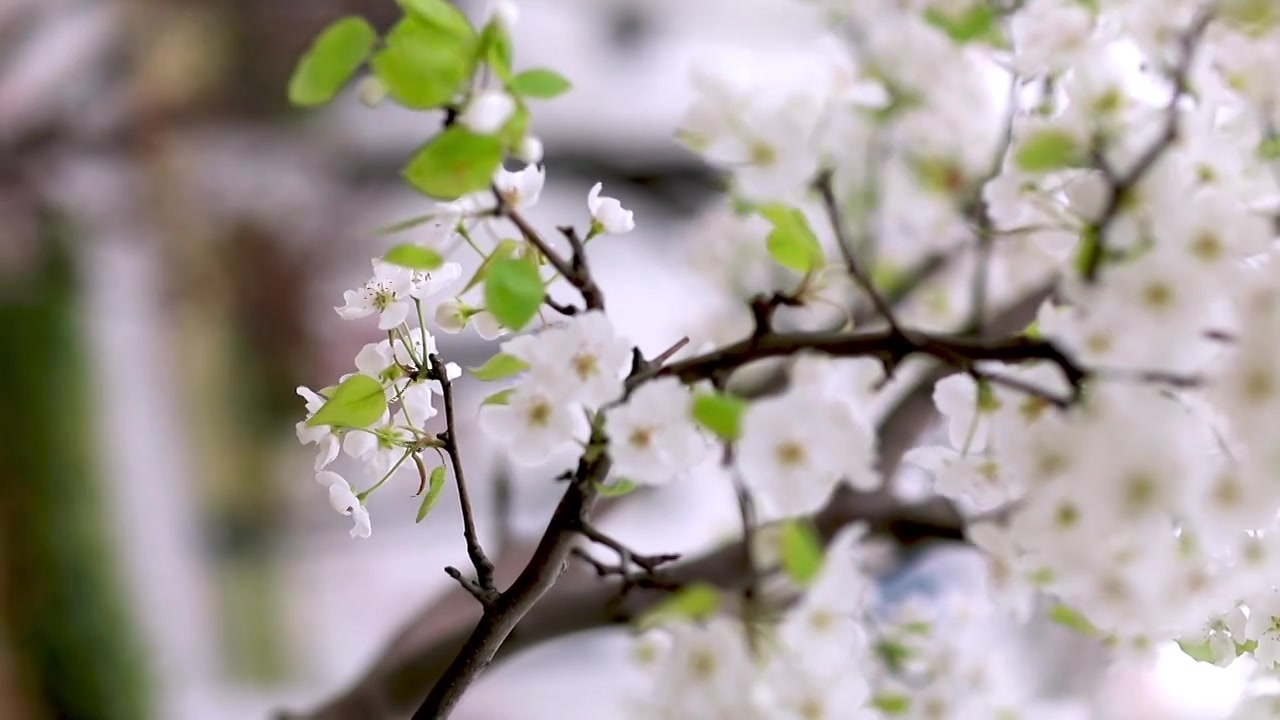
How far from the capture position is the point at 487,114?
25 centimetres

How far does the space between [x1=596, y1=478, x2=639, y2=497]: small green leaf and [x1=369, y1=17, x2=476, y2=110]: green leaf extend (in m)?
0.13

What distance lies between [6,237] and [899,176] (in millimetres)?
1029

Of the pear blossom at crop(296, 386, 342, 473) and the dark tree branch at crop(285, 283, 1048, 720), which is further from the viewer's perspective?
the dark tree branch at crop(285, 283, 1048, 720)

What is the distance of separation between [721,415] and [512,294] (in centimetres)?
7

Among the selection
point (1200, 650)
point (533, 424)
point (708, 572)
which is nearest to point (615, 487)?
point (533, 424)

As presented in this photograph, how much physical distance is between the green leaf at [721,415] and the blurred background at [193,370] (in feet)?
2.69

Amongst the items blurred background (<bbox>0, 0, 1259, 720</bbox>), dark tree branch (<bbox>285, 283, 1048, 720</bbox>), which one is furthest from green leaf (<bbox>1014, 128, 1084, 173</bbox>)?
blurred background (<bbox>0, 0, 1259, 720</bbox>)

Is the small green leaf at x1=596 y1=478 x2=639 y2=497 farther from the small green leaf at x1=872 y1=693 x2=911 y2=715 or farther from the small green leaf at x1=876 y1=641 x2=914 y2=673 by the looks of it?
the small green leaf at x1=876 y1=641 x2=914 y2=673

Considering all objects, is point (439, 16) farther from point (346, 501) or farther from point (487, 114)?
point (346, 501)

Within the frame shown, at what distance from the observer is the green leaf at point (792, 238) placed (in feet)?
0.96

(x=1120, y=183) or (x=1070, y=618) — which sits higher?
(x=1120, y=183)

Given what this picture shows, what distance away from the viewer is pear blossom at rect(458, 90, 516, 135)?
25cm

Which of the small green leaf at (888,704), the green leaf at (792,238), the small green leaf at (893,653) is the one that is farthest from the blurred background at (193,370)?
the green leaf at (792,238)

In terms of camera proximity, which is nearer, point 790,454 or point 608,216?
point 790,454
